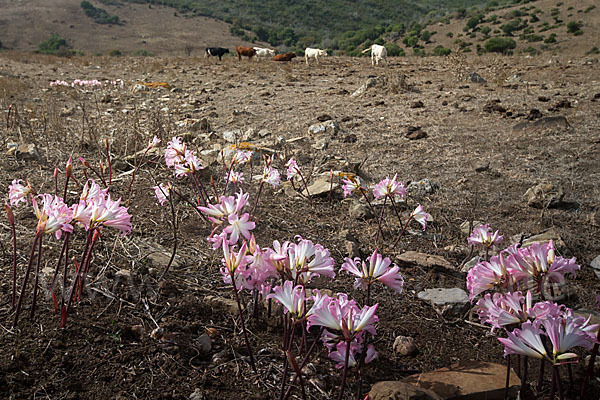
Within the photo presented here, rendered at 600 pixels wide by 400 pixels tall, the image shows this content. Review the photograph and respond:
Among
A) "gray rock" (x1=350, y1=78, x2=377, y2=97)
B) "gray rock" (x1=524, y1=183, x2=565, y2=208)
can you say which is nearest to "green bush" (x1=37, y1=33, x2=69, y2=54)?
"gray rock" (x1=350, y1=78, x2=377, y2=97)

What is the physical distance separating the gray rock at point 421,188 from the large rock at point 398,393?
2482 millimetres

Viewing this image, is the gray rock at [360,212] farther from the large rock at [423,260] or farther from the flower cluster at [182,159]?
the flower cluster at [182,159]

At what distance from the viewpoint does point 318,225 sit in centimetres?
296

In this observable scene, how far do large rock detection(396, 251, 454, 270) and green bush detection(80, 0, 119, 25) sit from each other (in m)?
85.5

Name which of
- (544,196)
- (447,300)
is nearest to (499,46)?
(544,196)

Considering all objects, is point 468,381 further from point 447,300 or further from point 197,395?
point 197,395

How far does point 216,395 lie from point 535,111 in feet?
19.4

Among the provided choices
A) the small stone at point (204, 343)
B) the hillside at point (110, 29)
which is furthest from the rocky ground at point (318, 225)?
the hillside at point (110, 29)

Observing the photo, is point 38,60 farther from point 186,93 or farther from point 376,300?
point 376,300

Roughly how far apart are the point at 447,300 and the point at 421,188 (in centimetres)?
179

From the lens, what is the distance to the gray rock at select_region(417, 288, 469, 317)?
1968 millimetres

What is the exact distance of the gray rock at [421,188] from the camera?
11.8 feet

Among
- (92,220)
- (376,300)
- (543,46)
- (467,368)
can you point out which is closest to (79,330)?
(92,220)

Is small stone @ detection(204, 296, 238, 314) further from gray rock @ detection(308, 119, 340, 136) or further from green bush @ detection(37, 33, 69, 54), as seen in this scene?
green bush @ detection(37, 33, 69, 54)
